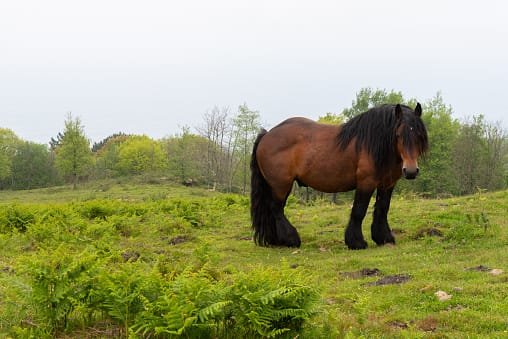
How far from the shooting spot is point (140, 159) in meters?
64.7

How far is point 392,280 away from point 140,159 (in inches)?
2402

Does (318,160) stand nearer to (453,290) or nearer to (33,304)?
(453,290)

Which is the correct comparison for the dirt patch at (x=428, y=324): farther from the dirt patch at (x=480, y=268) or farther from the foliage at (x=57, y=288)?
the foliage at (x=57, y=288)

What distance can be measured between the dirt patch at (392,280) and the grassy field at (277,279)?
4 centimetres

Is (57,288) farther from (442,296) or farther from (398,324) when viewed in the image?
(442,296)

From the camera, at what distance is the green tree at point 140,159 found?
64.6 meters

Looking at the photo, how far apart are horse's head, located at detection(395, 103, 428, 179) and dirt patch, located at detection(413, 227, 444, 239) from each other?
6.00ft

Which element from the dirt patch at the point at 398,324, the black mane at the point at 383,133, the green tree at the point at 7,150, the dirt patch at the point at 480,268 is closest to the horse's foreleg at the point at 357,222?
the black mane at the point at 383,133

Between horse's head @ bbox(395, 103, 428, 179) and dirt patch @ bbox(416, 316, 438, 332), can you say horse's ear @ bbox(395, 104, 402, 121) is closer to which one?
horse's head @ bbox(395, 103, 428, 179)

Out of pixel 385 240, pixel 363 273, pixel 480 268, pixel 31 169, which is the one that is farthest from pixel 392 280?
pixel 31 169

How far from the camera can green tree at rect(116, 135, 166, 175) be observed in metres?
64.6

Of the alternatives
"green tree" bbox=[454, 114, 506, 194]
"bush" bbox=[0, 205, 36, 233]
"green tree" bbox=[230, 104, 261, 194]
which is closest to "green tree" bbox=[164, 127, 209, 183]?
"green tree" bbox=[230, 104, 261, 194]

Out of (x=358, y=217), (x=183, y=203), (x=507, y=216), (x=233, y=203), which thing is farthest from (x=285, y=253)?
(x=233, y=203)

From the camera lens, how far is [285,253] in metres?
9.16
